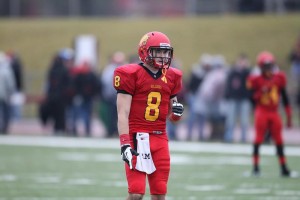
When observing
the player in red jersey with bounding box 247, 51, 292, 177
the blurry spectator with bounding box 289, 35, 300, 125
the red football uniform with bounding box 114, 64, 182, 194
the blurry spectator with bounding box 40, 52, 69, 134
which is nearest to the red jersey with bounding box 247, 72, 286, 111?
the player in red jersey with bounding box 247, 51, 292, 177

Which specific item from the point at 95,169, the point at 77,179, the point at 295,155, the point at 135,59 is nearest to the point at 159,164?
the point at 77,179

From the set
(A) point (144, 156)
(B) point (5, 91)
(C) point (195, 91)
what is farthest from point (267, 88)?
(B) point (5, 91)

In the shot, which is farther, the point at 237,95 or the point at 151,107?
the point at 237,95

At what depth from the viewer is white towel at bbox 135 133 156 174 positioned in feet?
29.2

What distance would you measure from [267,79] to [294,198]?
11.6 ft

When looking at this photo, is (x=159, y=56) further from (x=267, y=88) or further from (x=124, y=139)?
(x=267, y=88)

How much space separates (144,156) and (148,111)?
0.42 metres

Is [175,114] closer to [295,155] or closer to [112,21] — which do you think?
[295,155]

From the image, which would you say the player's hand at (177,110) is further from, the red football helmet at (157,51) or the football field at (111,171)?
the football field at (111,171)

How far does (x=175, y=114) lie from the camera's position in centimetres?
923

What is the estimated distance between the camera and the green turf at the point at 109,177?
40.8 feet

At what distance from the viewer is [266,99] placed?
1508 centimetres

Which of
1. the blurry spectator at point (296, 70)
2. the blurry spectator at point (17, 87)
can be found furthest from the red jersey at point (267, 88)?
the blurry spectator at point (296, 70)

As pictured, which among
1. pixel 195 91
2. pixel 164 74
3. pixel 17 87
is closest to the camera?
pixel 164 74
